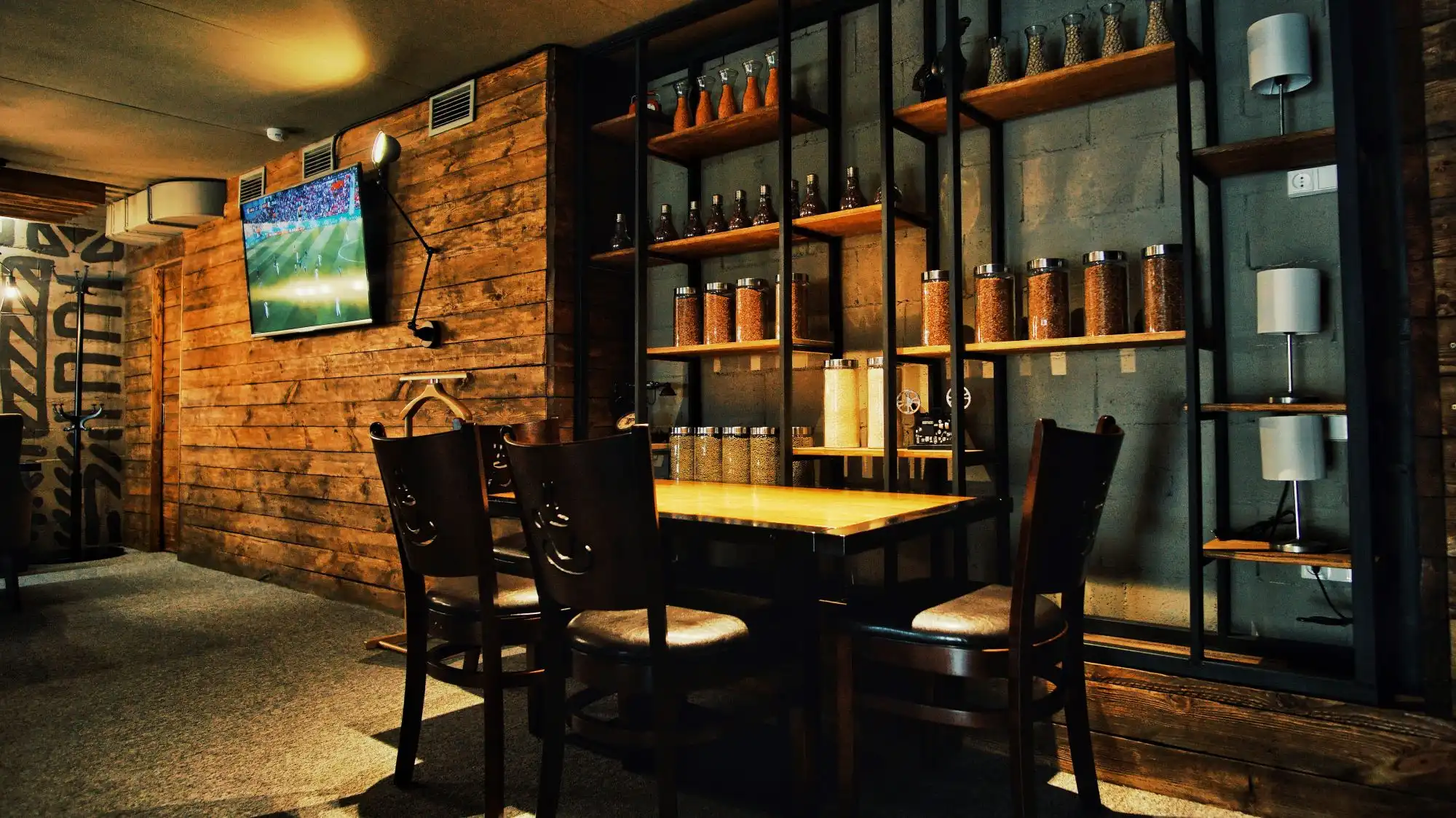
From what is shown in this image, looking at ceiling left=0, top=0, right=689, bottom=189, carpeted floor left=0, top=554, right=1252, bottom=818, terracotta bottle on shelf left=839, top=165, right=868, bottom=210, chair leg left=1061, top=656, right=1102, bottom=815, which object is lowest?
carpeted floor left=0, top=554, right=1252, bottom=818

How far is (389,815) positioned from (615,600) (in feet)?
3.03

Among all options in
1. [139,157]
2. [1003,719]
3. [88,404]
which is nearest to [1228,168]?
[1003,719]

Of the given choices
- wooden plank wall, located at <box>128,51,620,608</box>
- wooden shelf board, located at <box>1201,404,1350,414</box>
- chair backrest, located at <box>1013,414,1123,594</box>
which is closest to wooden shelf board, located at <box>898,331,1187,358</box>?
wooden shelf board, located at <box>1201,404,1350,414</box>

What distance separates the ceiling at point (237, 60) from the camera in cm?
339

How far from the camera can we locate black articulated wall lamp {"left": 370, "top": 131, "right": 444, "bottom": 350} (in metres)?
3.94

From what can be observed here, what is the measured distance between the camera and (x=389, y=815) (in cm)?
211

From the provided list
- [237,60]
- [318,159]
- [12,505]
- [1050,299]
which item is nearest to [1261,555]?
[1050,299]

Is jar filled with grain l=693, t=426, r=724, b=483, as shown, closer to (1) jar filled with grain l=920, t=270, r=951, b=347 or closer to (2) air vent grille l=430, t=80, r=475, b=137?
(1) jar filled with grain l=920, t=270, r=951, b=347

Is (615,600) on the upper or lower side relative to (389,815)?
upper

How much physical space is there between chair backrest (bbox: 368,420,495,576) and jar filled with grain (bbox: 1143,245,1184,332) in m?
1.74

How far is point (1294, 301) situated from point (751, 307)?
1.64 m

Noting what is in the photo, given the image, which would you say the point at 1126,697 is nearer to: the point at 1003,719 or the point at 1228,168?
the point at 1003,719

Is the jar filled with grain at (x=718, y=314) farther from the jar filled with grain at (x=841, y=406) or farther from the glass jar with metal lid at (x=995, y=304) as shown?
the glass jar with metal lid at (x=995, y=304)

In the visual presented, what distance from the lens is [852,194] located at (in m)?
2.96
